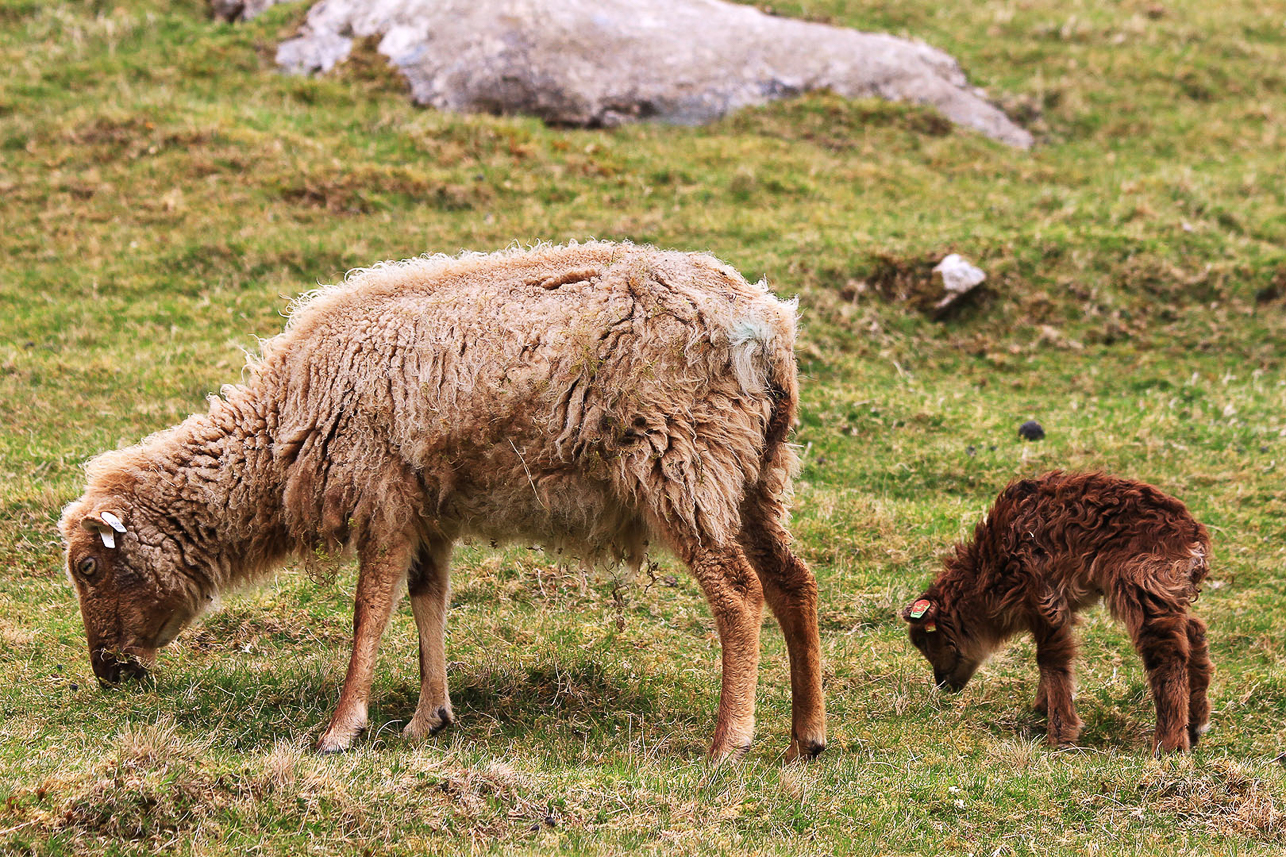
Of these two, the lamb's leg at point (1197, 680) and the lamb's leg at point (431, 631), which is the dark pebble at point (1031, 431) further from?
the lamb's leg at point (431, 631)

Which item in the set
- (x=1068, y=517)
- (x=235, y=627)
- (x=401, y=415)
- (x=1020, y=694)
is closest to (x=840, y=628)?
(x=1020, y=694)

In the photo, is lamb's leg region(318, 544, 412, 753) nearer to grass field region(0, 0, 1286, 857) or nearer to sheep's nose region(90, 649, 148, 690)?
grass field region(0, 0, 1286, 857)

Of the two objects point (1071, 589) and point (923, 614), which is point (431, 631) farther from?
point (1071, 589)

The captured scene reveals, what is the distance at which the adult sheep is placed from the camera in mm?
6250

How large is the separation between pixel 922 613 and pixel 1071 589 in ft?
2.97

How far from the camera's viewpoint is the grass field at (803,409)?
5227 millimetres

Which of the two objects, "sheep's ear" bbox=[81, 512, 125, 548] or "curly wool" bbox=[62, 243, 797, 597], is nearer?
"curly wool" bbox=[62, 243, 797, 597]

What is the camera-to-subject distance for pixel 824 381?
1191 cm

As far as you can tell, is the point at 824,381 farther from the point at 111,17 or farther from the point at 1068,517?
the point at 111,17

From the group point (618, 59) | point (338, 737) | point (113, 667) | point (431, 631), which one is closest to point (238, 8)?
point (618, 59)

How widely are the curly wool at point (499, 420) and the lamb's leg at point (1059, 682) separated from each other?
1.88 meters

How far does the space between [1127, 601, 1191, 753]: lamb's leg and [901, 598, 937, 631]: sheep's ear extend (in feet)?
4.39

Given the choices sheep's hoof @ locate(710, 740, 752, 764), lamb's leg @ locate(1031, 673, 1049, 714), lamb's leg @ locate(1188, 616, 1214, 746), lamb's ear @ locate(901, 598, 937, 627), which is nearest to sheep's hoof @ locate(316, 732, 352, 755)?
sheep's hoof @ locate(710, 740, 752, 764)

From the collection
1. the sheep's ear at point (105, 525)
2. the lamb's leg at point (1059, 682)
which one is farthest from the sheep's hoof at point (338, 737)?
the lamb's leg at point (1059, 682)
